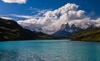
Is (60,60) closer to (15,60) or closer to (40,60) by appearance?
(40,60)

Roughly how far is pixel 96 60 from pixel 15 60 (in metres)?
34.8

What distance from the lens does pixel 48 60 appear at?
178ft

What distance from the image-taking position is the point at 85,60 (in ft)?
178

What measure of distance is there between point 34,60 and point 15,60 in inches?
320

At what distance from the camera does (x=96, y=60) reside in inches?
2154

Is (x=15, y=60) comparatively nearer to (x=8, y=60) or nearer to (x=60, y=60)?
(x=8, y=60)

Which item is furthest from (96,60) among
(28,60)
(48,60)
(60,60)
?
(28,60)

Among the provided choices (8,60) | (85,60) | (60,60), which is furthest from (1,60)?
(85,60)

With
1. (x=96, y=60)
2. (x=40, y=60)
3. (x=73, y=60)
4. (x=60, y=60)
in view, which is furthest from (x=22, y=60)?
Result: (x=96, y=60)

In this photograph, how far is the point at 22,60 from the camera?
54656mm

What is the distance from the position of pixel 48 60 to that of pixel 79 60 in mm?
13213

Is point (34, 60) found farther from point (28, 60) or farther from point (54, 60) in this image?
point (54, 60)

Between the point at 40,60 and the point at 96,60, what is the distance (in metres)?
24.1

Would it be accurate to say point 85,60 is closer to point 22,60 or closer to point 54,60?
point 54,60
